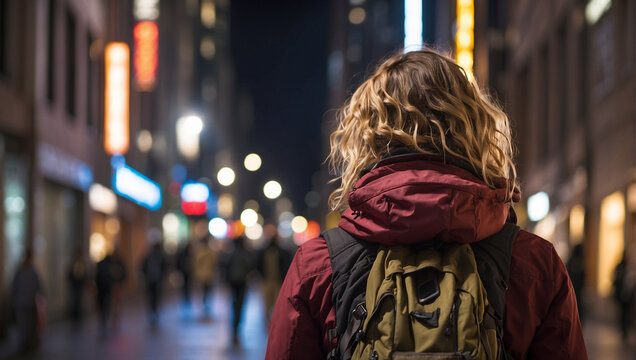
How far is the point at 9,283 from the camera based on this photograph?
1766cm

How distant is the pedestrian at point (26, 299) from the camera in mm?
13883

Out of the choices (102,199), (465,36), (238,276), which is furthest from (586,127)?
(102,199)

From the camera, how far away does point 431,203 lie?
214 centimetres

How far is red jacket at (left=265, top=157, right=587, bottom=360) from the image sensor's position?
2.18m

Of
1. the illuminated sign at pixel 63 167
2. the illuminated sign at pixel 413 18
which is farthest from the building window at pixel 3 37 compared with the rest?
the illuminated sign at pixel 413 18

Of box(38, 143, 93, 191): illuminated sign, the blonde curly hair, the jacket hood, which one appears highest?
box(38, 143, 93, 191): illuminated sign

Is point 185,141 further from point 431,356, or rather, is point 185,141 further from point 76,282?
point 431,356

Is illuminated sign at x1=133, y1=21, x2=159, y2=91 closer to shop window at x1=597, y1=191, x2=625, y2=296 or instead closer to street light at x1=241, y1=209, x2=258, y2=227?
street light at x1=241, y1=209, x2=258, y2=227

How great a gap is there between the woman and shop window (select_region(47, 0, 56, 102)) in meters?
21.4

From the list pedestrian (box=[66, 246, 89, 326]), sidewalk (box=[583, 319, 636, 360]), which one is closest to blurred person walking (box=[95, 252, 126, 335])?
pedestrian (box=[66, 246, 89, 326])

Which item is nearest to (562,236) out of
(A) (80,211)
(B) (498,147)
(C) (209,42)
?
(A) (80,211)

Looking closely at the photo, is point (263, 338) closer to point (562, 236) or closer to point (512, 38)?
point (562, 236)

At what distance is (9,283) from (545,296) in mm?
16989

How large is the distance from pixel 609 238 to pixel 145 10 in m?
25.6
